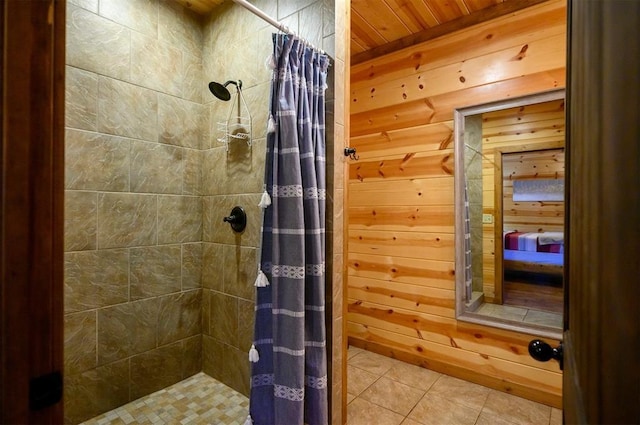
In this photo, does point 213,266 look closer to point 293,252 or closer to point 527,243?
point 293,252

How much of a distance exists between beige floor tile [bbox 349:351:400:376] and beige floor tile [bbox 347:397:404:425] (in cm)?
41

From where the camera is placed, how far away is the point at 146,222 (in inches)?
72.3

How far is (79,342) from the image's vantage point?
1560 mm

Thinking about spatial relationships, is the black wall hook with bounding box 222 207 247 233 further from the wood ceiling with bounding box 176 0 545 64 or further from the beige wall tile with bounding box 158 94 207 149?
the wood ceiling with bounding box 176 0 545 64

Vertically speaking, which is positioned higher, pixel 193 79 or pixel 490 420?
pixel 193 79

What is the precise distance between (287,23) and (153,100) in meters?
0.96

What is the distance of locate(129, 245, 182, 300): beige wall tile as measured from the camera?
179 cm

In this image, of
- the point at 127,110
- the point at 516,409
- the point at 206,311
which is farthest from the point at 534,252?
the point at 127,110

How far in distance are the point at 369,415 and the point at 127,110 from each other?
233 centimetres

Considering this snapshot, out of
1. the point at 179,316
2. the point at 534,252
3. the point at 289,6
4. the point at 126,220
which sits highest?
the point at 289,6

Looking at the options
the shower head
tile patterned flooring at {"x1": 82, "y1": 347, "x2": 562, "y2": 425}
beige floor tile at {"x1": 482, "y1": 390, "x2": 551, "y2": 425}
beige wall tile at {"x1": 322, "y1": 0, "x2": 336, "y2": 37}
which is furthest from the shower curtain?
beige floor tile at {"x1": 482, "y1": 390, "x2": 551, "y2": 425}

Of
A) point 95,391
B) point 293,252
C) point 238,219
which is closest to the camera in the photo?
point 293,252

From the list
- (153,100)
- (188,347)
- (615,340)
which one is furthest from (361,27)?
(188,347)

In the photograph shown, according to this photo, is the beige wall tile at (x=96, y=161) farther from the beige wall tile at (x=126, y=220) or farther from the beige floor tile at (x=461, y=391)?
the beige floor tile at (x=461, y=391)
